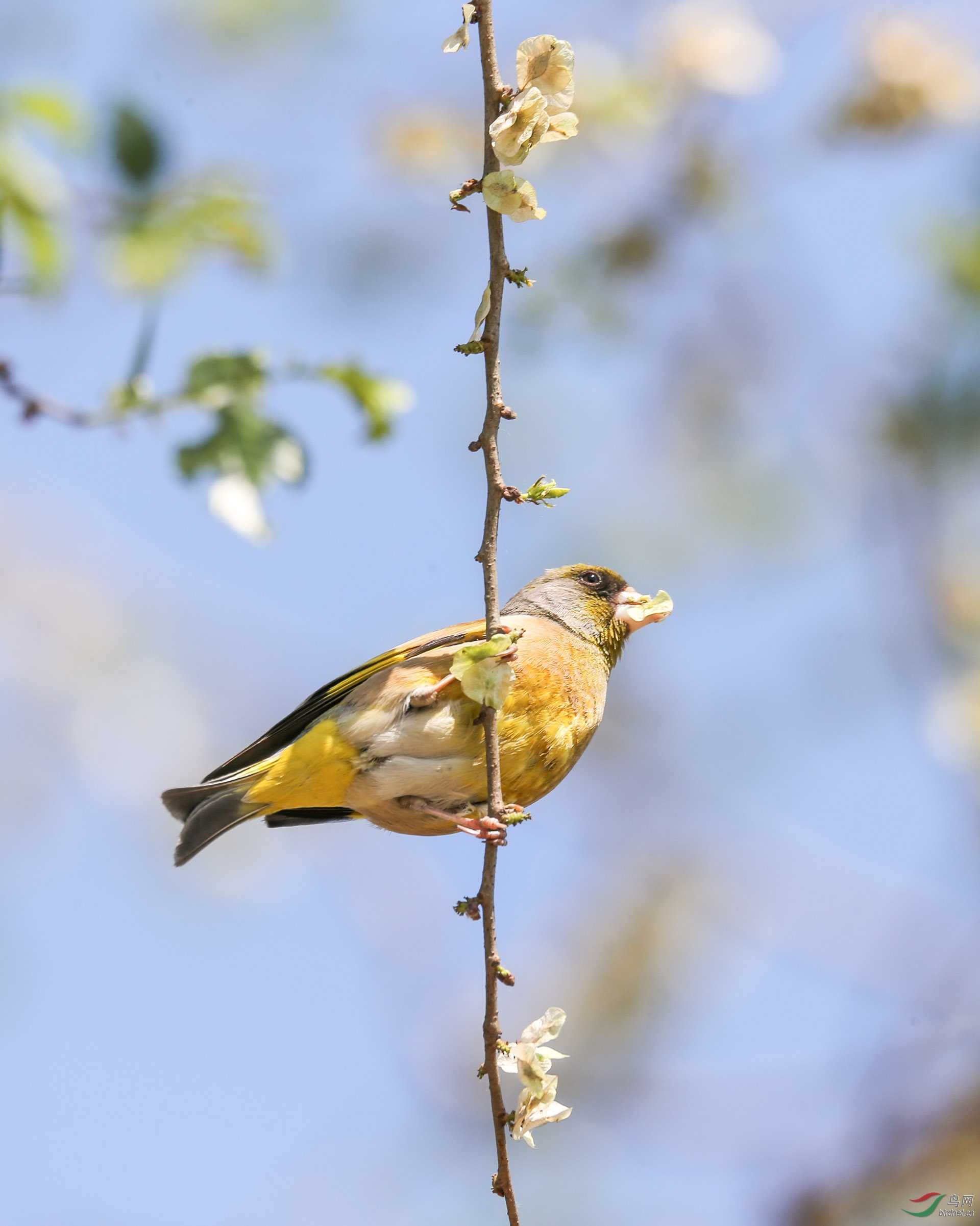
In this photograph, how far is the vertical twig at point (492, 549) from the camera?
8.13 ft

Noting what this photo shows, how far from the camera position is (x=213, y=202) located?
245 cm

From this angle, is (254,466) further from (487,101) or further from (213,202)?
(487,101)

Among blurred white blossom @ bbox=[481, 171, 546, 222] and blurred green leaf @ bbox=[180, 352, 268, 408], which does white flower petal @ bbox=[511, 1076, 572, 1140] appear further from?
blurred white blossom @ bbox=[481, 171, 546, 222]

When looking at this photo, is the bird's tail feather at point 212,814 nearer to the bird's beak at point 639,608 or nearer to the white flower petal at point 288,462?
the bird's beak at point 639,608

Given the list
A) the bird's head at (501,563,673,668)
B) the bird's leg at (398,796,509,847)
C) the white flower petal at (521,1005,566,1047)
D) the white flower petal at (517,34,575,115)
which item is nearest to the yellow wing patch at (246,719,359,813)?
the bird's leg at (398,796,509,847)

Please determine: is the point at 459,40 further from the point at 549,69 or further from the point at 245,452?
the point at 245,452

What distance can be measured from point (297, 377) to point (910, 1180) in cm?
410

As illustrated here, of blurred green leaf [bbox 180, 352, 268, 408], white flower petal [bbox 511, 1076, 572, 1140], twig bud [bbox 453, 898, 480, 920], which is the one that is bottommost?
white flower petal [bbox 511, 1076, 572, 1140]

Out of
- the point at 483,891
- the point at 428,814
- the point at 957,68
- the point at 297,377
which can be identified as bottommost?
the point at 483,891

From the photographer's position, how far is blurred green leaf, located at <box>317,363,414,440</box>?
2.65m

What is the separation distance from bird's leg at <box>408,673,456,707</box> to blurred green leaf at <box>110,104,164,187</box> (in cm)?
196

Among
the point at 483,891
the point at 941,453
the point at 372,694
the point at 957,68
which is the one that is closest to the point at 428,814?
the point at 372,694

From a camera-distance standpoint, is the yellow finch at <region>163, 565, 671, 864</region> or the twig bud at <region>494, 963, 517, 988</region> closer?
the twig bud at <region>494, 963, 517, 988</region>

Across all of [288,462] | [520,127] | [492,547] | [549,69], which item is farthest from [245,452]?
[549,69]
